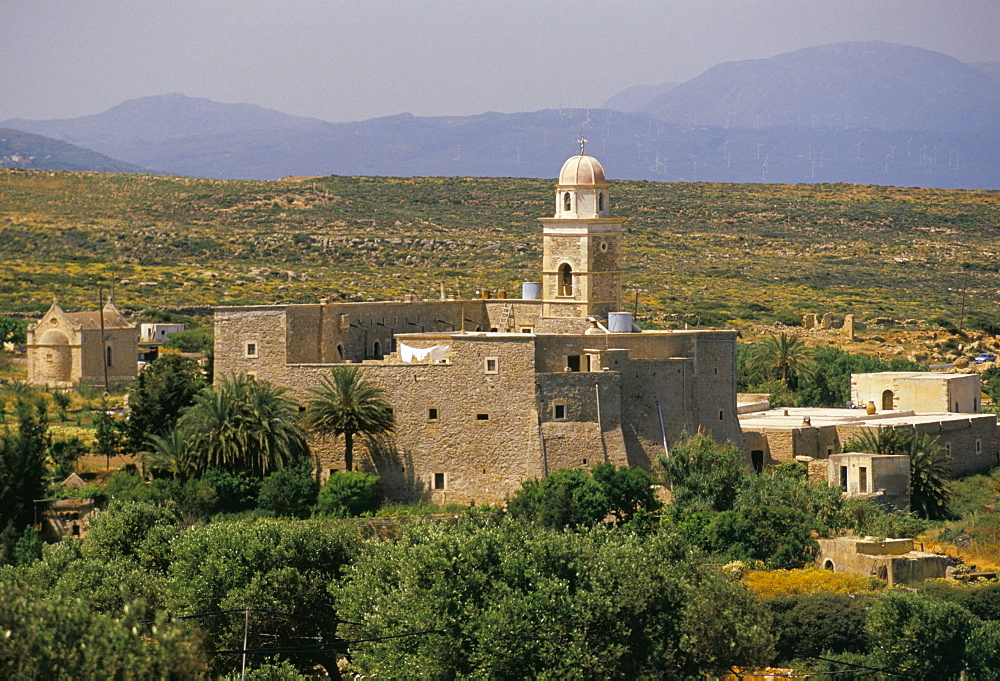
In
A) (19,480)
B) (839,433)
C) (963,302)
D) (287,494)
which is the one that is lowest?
(287,494)

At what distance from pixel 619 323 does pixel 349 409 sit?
7153 millimetres

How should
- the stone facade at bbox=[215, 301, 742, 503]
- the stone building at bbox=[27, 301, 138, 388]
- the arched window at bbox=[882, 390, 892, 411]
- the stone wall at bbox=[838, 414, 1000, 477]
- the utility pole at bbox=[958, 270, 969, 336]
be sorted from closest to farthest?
the stone facade at bbox=[215, 301, 742, 503], the stone wall at bbox=[838, 414, 1000, 477], the arched window at bbox=[882, 390, 892, 411], the stone building at bbox=[27, 301, 138, 388], the utility pole at bbox=[958, 270, 969, 336]

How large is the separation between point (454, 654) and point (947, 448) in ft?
76.5

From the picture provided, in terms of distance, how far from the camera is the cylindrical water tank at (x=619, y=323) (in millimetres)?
42188

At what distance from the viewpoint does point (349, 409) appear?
1556 inches

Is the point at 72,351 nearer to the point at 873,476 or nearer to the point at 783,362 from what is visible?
the point at 783,362

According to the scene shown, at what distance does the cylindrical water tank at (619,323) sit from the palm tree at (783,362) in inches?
568

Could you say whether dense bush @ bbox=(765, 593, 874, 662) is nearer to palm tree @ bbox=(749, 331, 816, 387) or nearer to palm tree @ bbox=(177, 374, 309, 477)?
palm tree @ bbox=(177, 374, 309, 477)

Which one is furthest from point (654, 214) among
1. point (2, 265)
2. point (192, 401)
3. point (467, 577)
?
point (467, 577)

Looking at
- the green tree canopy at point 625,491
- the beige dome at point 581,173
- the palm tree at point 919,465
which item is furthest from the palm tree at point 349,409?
the palm tree at point 919,465

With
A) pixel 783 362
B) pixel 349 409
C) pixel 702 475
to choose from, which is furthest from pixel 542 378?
pixel 783 362

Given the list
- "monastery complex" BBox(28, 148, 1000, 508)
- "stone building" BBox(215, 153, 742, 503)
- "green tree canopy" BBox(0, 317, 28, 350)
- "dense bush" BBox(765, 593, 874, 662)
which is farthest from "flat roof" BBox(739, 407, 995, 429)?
"green tree canopy" BBox(0, 317, 28, 350)

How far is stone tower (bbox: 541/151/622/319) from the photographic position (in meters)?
43.6

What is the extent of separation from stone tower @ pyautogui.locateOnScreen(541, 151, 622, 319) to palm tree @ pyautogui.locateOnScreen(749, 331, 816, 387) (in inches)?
518
